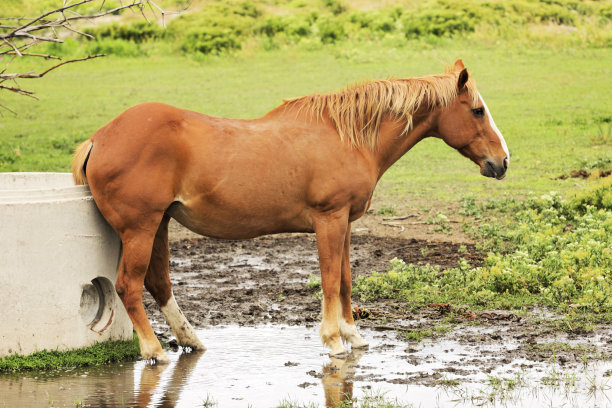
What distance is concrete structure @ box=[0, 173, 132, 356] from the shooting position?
19.4ft

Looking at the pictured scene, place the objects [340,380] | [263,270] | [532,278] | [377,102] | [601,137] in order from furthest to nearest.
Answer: [601,137], [263,270], [532,278], [377,102], [340,380]

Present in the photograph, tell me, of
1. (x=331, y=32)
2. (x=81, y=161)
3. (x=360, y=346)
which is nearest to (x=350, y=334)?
(x=360, y=346)

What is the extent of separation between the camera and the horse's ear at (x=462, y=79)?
21.6 feet

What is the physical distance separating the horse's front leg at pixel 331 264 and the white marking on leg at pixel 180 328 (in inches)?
38.5

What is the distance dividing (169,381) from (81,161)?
171 centimetres

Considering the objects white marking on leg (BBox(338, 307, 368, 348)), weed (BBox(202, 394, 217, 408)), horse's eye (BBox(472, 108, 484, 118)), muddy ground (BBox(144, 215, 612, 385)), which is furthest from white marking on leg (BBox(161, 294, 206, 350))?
horse's eye (BBox(472, 108, 484, 118))

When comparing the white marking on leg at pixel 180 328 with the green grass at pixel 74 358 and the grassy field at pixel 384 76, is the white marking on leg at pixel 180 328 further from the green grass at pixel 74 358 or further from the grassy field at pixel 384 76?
the grassy field at pixel 384 76

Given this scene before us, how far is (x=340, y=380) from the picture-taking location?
5812mm

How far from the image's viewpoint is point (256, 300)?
810 cm

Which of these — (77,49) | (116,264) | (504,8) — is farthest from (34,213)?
(504,8)

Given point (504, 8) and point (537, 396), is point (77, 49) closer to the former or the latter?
point (504, 8)

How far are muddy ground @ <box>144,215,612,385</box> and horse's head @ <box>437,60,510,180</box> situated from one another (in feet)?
4.22

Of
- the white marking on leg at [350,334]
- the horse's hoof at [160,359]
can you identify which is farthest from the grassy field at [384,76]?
A: the horse's hoof at [160,359]

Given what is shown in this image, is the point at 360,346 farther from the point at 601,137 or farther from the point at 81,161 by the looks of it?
the point at 601,137
